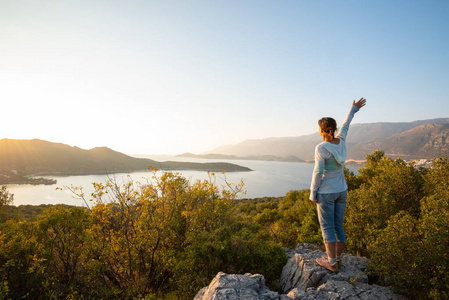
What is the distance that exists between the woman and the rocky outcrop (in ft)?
0.93

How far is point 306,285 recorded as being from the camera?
3.45 metres

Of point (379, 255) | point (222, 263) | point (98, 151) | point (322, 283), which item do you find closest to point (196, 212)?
point (222, 263)

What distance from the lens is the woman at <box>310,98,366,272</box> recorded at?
3336mm

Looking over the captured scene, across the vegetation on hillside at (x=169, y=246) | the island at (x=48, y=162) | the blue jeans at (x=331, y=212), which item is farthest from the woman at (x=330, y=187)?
the island at (x=48, y=162)

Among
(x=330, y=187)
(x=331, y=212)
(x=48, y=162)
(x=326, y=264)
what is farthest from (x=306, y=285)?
(x=48, y=162)

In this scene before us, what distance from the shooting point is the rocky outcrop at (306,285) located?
281 cm

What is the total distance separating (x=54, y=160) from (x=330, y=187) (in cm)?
10889

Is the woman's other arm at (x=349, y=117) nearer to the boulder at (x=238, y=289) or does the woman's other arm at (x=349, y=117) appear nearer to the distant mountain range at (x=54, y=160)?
the boulder at (x=238, y=289)

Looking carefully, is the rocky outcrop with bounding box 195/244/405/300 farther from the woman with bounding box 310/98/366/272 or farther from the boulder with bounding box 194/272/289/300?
the woman with bounding box 310/98/366/272

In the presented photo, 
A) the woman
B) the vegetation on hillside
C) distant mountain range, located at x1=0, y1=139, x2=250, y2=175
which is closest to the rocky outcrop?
the woman

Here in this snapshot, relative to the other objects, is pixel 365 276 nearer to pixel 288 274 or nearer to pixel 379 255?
pixel 379 255

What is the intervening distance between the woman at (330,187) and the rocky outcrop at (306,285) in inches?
11.2

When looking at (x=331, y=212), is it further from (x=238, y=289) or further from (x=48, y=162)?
(x=48, y=162)

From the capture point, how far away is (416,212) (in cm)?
572
